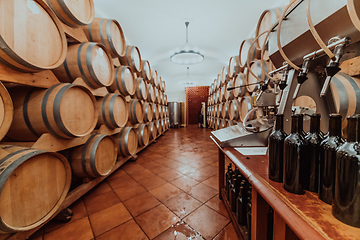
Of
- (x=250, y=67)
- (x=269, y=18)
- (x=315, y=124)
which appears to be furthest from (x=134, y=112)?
(x=315, y=124)

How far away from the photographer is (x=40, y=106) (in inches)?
55.1

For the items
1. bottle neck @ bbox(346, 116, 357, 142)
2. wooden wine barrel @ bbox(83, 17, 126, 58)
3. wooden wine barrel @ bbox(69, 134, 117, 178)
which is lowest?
wooden wine barrel @ bbox(69, 134, 117, 178)

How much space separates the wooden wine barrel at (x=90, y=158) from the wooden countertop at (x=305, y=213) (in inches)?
74.5

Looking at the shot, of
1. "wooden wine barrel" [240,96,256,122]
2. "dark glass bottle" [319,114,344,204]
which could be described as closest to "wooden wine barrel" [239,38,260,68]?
"wooden wine barrel" [240,96,256,122]

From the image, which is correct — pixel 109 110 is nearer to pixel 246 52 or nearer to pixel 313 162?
pixel 313 162

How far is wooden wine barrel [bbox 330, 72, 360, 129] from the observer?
980 mm

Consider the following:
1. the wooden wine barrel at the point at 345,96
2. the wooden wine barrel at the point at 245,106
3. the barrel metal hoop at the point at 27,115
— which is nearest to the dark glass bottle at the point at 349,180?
the wooden wine barrel at the point at 345,96

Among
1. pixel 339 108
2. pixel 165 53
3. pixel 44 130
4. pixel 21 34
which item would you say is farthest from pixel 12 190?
pixel 165 53

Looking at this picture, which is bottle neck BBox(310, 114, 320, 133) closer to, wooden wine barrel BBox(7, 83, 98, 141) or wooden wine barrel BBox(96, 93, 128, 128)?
wooden wine barrel BBox(7, 83, 98, 141)

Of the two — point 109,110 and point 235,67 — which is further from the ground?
point 235,67

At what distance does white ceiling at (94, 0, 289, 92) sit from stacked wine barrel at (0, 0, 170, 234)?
2.12 metres

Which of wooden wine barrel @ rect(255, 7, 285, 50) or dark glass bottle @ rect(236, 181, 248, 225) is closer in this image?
dark glass bottle @ rect(236, 181, 248, 225)

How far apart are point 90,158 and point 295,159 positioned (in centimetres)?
208

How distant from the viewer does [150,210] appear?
165 cm
